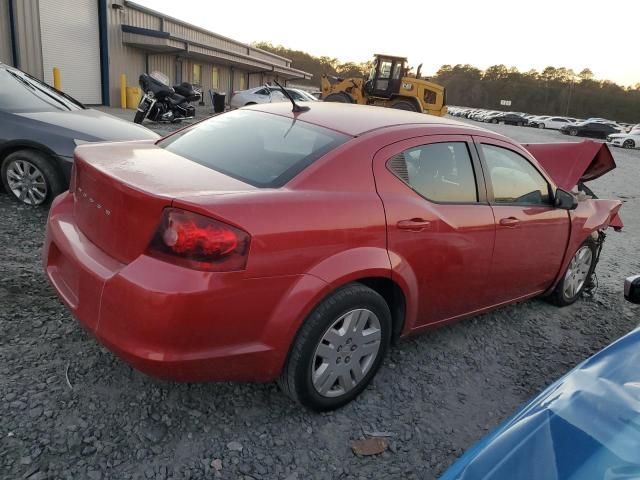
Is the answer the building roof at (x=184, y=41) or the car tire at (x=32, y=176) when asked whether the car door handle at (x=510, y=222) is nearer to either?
the car tire at (x=32, y=176)

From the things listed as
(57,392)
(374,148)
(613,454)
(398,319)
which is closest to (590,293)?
(398,319)

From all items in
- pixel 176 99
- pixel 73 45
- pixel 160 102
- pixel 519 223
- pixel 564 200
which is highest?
pixel 73 45

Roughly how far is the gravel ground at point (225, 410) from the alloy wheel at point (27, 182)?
5.04 ft

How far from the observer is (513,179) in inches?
137

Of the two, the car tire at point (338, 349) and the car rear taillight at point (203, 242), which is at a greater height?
the car rear taillight at point (203, 242)

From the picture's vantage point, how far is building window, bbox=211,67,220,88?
3244cm

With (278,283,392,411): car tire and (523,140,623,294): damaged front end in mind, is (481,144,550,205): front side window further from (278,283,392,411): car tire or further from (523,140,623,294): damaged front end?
(278,283,392,411): car tire

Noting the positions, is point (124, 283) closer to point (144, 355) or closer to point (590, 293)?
point (144, 355)

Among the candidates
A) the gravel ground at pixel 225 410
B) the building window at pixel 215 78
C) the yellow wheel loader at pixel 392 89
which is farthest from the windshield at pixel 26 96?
the building window at pixel 215 78

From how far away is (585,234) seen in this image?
13.3 feet

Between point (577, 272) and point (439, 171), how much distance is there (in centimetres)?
218

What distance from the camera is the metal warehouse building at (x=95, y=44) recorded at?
15.3 metres

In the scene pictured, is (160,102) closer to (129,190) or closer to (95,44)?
(95,44)

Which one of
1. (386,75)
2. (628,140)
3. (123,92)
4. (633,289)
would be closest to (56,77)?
(123,92)
